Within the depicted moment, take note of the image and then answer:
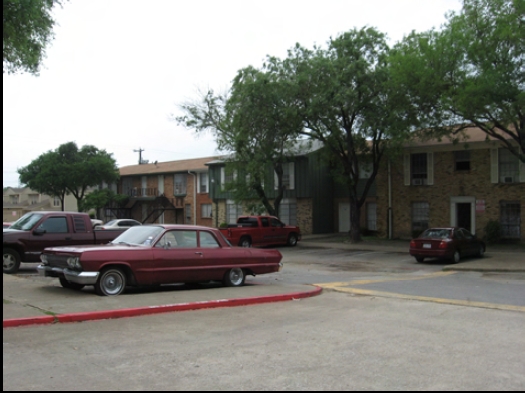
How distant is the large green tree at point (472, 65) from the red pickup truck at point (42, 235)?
14592 millimetres

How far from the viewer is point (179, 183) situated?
48.1 m

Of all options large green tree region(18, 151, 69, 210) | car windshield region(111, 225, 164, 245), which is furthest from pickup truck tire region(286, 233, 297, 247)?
large green tree region(18, 151, 69, 210)

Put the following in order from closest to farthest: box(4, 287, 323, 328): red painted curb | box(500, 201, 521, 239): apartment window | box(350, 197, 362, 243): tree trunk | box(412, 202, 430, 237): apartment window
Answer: box(4, 287, 323, 328): red painted curb < box(500, 201, 521, 239): apartment window < box(350, 197, 362, 243): tree trunk < box(412, 202, 430, 237): apartment window

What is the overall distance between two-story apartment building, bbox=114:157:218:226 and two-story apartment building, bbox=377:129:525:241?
17139mm

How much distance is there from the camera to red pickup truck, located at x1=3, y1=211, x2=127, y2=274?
1426 centimetres

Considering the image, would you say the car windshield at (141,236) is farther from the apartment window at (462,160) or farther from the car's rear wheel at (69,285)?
the apartment window at (462,160)

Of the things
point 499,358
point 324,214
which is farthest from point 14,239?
point 324,214

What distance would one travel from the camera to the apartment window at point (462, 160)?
30.4 metres

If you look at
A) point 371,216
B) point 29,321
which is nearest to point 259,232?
point 371,216

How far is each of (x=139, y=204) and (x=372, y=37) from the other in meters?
31.0

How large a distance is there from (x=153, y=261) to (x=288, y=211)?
1097 inches

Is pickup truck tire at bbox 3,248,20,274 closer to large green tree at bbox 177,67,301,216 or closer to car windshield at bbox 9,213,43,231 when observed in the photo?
car windshield at bbox 9,213,43,231

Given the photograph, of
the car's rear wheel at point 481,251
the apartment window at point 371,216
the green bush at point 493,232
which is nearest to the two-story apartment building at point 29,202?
the apartment window at point 371,216

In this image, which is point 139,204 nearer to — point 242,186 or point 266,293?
point 242,186
